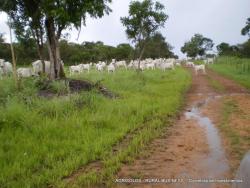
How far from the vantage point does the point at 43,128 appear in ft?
28.9

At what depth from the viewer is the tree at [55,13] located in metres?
16.5

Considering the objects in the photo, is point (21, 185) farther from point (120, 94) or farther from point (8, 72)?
point (8, 72)

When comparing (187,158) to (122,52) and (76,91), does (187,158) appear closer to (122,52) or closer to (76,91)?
(76,91)

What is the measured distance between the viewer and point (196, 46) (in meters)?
98.8

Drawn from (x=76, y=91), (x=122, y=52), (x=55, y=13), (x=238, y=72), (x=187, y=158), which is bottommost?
(x=187, y=158)

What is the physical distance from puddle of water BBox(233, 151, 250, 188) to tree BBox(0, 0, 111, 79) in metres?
11.9

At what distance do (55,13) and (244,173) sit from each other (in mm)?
12419

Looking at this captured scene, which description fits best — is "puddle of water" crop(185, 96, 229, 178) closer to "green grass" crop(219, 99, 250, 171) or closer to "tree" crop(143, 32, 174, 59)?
"green grass" crop(219, 99, 250, 171)

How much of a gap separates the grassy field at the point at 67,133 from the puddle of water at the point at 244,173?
2.25m

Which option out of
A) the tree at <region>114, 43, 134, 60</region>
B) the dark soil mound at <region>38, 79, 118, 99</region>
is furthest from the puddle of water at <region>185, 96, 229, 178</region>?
the tree at <region>114, 43, 134, 60</region>

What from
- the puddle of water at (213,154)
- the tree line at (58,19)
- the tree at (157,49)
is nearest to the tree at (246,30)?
the tree at (157,49)

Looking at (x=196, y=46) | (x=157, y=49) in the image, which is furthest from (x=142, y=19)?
(x=196, y=46)

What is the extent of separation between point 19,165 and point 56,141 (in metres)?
1.49

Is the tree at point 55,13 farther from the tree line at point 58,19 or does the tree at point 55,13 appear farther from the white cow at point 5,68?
the white cow at point 5,68
